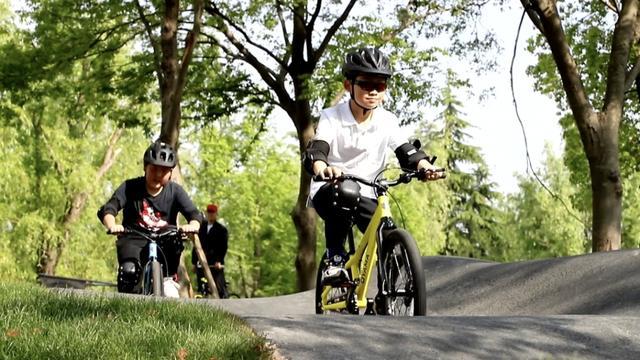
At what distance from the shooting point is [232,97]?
2295 cm

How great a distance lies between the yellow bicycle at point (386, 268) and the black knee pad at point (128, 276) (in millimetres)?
2234

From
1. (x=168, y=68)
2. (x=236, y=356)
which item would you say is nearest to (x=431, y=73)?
(x=168, y=68)

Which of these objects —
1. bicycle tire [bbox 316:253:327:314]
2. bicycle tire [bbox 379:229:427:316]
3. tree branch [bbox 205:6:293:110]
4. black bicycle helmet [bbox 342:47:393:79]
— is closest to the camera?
bicycle tire [bbox 379:229:427:316]

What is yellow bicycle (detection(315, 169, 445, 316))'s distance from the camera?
252 inches

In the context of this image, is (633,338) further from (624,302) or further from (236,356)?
(624,302)

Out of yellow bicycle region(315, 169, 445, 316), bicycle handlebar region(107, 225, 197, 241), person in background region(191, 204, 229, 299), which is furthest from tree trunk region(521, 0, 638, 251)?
yellow bicycle region(315, 169, 445, 316)

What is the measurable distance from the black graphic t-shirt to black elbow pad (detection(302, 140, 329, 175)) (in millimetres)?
2164

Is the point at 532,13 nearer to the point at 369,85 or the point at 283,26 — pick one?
the point at 283,26

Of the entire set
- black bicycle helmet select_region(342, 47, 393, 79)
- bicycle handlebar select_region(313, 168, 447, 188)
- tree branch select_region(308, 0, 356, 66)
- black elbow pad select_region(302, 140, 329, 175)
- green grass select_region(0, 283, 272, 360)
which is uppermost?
tree branch select_region(308, 0, 356, 66)

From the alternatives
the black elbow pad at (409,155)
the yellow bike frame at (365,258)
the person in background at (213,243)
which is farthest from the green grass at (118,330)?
the person in background at (213,243)

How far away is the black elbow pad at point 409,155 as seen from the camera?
719cm

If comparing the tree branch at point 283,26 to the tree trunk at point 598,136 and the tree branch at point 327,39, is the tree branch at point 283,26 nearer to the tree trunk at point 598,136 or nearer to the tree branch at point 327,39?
the tree branch at point 327,39

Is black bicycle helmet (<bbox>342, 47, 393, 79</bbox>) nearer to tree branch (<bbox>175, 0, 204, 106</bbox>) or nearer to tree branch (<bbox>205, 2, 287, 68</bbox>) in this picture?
tree branch (<bbox>175, 0, 204, 106</bbox>)

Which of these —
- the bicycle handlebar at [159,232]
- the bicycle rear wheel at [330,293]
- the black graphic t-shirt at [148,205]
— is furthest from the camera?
the black graphic t-shirt at [148,205]
